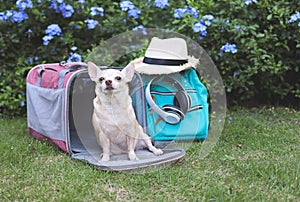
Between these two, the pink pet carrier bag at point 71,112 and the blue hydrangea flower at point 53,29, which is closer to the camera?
the pink pet carrier bag at point 71,112

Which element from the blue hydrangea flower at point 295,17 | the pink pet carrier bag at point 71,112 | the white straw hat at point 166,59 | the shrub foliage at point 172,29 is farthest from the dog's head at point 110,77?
the blue hydrangea flower at point 295,17

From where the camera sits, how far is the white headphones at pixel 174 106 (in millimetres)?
2861

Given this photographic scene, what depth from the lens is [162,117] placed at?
289 centimetres

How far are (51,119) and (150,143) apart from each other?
0.61 m

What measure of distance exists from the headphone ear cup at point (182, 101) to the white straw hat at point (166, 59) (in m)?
0.16

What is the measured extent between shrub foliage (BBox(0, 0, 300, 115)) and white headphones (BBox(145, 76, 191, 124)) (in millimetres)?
801

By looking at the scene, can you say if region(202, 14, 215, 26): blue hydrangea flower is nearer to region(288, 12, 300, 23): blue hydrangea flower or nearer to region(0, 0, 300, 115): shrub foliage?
region(0, 0, 300, 115): shrub foliage

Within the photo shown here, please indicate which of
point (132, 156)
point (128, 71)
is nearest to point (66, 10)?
point (128, 71)

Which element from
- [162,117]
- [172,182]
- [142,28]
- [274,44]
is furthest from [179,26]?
[172,182]

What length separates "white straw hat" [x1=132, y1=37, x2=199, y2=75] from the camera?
9.43 ft

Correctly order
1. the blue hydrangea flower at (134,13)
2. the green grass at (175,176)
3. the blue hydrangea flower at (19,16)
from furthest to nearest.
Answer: the blue hydrangea flower at (134,13)
the blue hydrangea flower at (19,16)
the green grass at (175,176)

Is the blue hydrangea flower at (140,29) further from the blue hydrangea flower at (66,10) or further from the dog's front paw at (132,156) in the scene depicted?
the dog's front paw at (132,156)

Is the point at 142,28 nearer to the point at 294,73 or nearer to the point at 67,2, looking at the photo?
the point at 67,2

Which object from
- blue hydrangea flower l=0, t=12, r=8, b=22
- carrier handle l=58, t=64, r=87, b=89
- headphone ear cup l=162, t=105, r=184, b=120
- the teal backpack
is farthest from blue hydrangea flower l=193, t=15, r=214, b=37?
blue hydrangea flower l=0, t=12, r=8, b=22
